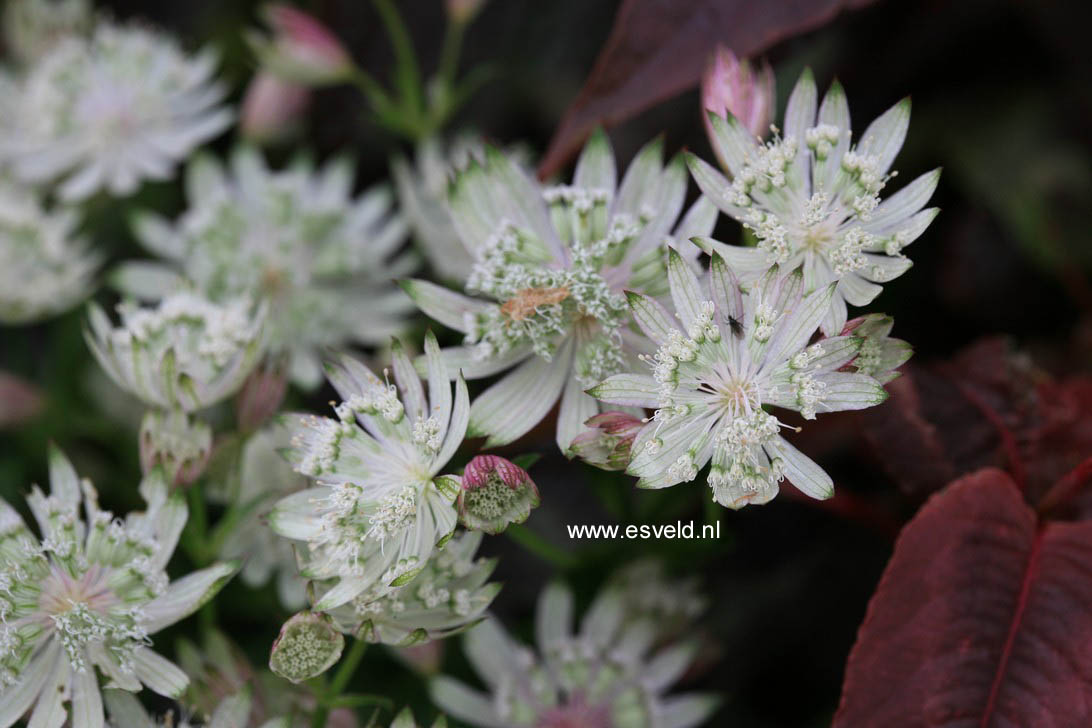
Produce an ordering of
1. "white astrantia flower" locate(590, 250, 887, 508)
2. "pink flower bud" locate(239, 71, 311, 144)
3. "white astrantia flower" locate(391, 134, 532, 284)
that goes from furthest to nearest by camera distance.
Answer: "pink flower bud" locate(239, 71, 311, 144), "white astrantia flower" locate(391, 134, 532, 284), "white astrantia flower" locate(590, 250, 887, 508)

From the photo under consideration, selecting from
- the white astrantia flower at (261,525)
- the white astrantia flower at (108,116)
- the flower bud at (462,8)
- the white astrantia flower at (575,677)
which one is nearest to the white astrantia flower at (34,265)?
the white astrantia flower at (108,116)

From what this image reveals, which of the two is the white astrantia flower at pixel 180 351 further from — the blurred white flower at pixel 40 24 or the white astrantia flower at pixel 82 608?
the blurred white flower at pixel 40 24

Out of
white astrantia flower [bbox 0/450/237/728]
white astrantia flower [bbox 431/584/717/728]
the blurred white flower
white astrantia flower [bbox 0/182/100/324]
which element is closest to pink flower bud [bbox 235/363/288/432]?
white astrantia flower [bbox 0/450/237/728]

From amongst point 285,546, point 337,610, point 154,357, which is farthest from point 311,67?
point 337,610

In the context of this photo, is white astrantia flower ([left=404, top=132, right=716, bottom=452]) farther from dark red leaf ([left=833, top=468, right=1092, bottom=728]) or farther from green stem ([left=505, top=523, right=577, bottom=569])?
dark red leaf ([left=833, top=468, right=1092, bottom=728])

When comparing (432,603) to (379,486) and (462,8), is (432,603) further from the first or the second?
(462,8)

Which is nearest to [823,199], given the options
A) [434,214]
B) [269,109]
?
[434,214]

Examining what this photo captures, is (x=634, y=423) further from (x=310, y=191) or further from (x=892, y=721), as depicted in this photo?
(x=310, y=191)
